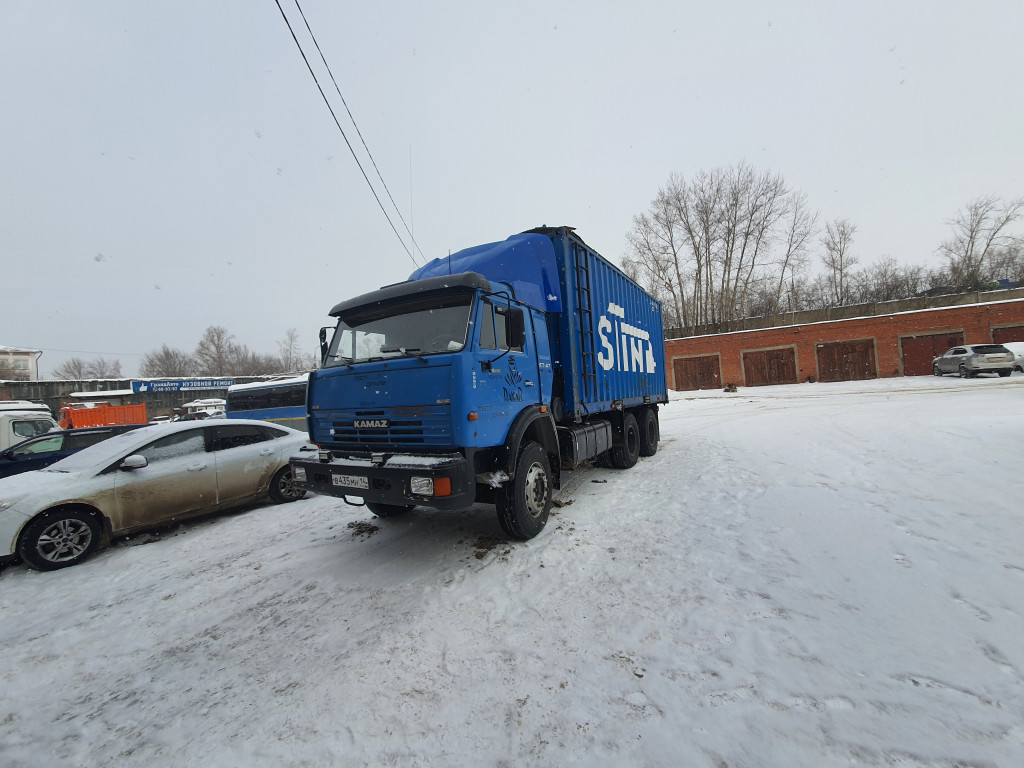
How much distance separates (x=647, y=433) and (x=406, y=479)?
6089mm

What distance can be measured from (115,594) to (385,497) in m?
2.71

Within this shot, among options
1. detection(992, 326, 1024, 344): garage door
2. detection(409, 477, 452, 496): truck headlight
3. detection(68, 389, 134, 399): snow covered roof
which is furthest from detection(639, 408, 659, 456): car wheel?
detection(68, 389, 134, 399): snow covered roof

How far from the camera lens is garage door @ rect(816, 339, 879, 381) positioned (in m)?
25.5

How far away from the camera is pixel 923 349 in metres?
24.5

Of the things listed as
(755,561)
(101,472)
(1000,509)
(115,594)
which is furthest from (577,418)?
(101,472)

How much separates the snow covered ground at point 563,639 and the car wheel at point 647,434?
10.7 ft

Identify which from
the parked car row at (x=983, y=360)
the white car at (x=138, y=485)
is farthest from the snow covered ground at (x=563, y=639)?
the parked car row at (x=983, y=360)

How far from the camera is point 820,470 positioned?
5949 millimetres

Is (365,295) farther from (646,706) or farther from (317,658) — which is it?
(646,706)

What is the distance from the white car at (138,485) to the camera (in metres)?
4.48

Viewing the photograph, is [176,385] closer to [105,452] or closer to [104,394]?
[104,394]

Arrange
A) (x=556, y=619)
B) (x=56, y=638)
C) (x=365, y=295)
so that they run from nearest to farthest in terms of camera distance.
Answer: (x=556, y=619) < (x=56, y=638) < (x=365, y=295)

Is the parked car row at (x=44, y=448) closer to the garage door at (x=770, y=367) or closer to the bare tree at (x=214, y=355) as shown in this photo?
the garage door at (x=770, y=367)

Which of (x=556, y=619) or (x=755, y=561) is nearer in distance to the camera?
(x=556, y=619)
